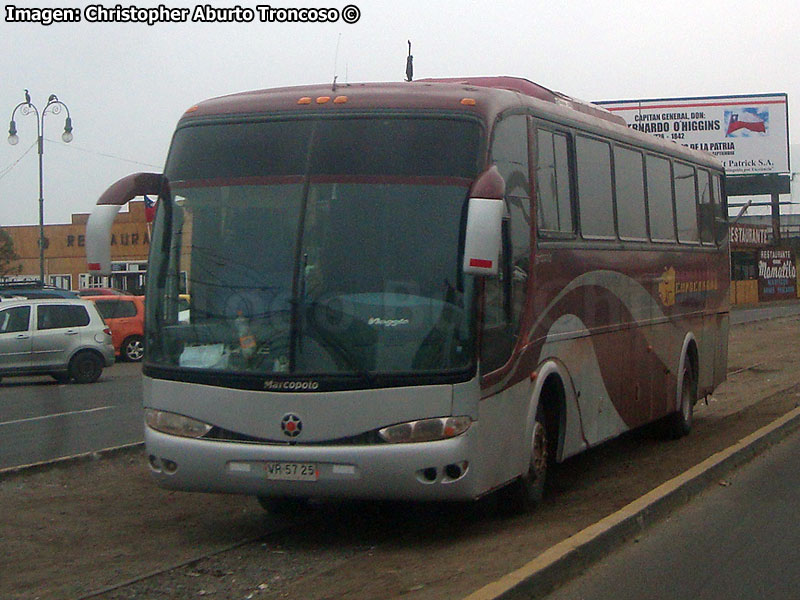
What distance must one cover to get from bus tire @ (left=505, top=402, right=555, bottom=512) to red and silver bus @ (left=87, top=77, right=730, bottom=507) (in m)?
0.03

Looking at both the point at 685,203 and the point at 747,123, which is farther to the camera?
the point at 747,123

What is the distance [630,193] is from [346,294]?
4.68 metres

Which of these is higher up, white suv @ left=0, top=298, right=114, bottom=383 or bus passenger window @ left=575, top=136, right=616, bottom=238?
bus passenger window @ left=575, top=136, right=616, bottom=238

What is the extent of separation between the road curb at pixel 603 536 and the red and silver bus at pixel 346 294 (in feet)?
2.89

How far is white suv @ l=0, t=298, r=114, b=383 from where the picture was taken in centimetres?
2258

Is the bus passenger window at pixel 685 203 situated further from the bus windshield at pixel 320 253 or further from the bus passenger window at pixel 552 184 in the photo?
the bus windshield at pixel 320 253

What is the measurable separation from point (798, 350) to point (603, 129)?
21.0 meters

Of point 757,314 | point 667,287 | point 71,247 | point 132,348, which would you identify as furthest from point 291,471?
point 71,247

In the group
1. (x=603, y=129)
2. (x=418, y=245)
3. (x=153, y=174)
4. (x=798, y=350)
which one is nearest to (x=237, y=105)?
(x=153, y=174)

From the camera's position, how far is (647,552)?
7.20 metres

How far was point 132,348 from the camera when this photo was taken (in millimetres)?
29562

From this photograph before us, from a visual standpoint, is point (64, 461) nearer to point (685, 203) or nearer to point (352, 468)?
point (352, 468)

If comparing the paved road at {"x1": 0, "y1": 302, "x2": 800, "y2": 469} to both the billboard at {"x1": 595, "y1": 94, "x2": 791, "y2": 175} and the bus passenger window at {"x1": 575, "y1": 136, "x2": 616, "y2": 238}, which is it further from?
the billboard at {"x1": 595, "y1": 94, "x2": 791, "y2": 175}

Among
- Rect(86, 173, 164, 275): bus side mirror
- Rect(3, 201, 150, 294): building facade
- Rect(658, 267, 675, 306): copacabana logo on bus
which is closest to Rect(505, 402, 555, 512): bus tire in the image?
Rect(86, 173, 164, 275): bus side mirror
